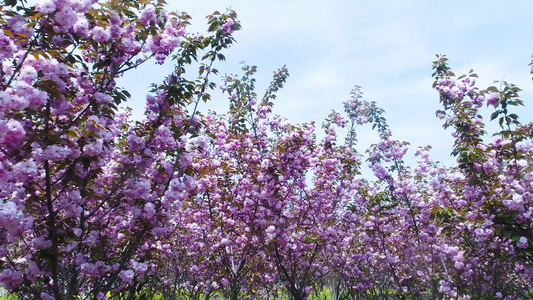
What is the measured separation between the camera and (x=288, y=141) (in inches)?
245

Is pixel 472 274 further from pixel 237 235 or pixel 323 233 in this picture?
pixel 237 235

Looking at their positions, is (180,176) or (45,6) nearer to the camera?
(45,6)

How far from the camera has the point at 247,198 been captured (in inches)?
255

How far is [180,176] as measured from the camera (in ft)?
14.0

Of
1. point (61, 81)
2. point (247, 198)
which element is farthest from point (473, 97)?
point (61, 81)

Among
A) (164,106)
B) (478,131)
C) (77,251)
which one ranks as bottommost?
(77,251)

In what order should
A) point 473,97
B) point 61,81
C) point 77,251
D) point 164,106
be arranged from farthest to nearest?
point 473,97
point 164,106
point 77,251
point 61,81

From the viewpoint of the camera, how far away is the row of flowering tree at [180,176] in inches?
115

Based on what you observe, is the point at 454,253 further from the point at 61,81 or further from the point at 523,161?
the point at 61,81

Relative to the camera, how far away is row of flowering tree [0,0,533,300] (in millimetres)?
2924

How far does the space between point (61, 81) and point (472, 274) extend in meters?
8.29

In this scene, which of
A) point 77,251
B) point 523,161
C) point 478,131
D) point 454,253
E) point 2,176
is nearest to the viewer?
point 2,176

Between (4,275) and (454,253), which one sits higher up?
(454,253)

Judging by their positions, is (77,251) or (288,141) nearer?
(77,251)
